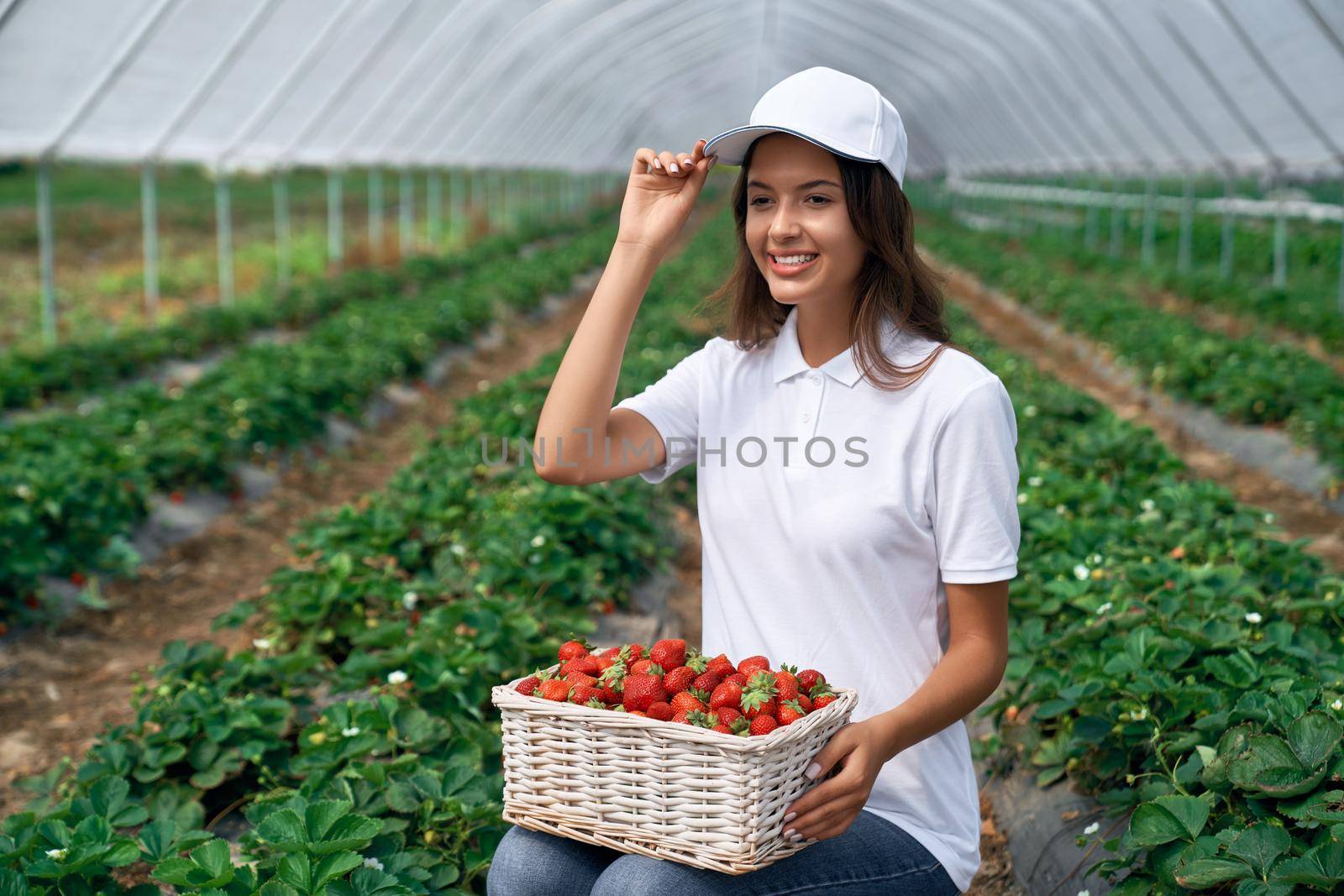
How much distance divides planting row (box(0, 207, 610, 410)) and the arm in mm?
6489

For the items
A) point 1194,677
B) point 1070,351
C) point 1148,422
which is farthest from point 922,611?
point 1070,351

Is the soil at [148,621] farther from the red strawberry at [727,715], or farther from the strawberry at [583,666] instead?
the red strawberry at [727,715]

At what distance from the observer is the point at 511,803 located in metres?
1.62

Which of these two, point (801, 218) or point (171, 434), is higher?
point (801, 218)

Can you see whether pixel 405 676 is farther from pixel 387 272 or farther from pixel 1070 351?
pixel 387 272

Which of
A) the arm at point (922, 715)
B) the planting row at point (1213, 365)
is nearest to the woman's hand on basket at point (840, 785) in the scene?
the arm at point (922, 715)

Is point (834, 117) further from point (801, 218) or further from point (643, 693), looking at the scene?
point (643, 693)

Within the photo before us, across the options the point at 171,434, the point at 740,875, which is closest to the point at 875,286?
the point at 740,875

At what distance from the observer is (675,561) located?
16.8ft

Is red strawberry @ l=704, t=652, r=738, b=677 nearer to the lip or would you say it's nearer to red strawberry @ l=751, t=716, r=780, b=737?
red strawberry @ l=751, t=716, r=780, b=737

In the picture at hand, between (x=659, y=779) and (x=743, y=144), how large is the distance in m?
0.91

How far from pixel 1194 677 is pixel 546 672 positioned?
1.50m

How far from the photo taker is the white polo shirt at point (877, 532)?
1.70m

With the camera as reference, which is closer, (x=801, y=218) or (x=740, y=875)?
(x=740, y=875)
